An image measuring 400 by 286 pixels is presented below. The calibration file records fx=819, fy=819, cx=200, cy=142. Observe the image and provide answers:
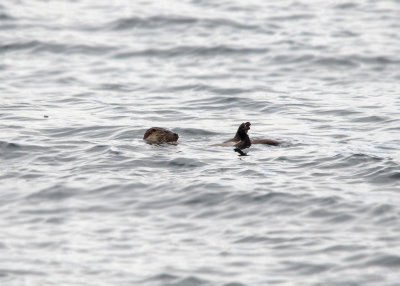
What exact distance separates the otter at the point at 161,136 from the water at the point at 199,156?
0.20 meters

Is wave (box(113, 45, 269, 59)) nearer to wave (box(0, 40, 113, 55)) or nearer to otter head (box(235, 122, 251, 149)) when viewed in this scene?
wave (box(0, 40, 113, 55))

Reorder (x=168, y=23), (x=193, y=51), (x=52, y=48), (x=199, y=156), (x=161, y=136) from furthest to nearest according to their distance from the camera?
(x=168, y=23) < (x=52, y=48) < (x=193, y=51) < (x=161, y=136) < (x=199, y=156)

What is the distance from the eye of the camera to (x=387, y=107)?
631 inches

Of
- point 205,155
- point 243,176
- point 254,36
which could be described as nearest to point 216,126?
point 205,155

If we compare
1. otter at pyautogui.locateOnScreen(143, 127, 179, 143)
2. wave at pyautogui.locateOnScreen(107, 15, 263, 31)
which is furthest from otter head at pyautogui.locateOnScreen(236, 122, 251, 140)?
wave at pyautogui.locateOnScreen(107, 15, 263, 31)

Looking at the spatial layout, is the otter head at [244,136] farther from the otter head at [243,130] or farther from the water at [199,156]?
the water at [199,156]

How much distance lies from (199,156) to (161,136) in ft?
2.62

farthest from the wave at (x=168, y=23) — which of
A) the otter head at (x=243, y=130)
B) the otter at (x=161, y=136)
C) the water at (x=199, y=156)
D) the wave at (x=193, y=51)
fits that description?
the otter head at (x=243, y=130)

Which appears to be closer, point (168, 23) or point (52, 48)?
point (52, 48)

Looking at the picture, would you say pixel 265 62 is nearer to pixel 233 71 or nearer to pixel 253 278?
pixel 233 71

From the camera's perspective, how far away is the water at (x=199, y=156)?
8430mm

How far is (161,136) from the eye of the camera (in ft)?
41.0

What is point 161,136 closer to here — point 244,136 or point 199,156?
point 199,156

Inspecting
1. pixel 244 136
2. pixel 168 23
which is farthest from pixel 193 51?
pixel 244 136
